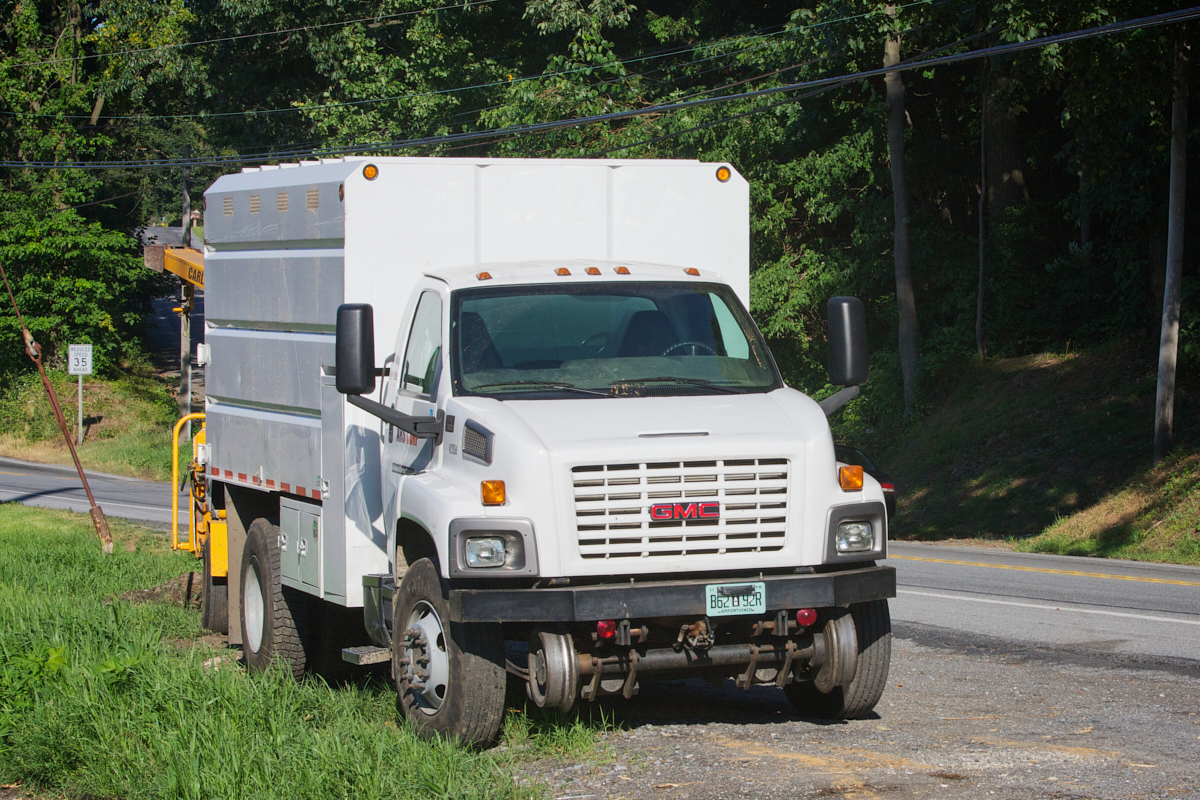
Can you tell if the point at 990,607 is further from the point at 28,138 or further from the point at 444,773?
the point at 28,138

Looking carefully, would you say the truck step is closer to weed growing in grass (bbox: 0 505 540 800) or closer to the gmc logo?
weed growing in grass (bbox: 0 505 540 800)

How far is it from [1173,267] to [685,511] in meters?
15.5

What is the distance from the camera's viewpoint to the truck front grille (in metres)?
6.12

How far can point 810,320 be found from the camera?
100ft

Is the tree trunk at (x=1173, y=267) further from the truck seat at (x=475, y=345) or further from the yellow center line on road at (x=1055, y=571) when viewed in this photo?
the truck seat at (x=475, y=345)

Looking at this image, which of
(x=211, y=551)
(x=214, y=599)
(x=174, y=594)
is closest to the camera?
(x=211, y=551)

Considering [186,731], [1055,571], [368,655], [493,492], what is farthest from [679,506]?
[1055,571]

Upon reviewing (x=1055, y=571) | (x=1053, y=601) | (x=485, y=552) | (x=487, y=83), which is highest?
(x=487, y=83)

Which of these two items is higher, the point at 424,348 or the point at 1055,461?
the point at 424,348

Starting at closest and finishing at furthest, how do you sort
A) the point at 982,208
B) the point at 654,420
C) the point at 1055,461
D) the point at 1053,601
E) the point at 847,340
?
the point at 654,420
the point at 847,340
the point at 1053,601
the point at 1055,461
the point at 982,208

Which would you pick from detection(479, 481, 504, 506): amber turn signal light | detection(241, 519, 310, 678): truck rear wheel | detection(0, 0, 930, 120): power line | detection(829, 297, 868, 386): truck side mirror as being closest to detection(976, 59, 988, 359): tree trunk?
detection(0, 0, 930, 120): power line

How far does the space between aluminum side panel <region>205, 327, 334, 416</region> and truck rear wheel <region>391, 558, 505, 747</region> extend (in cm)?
192

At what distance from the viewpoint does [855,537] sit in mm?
6488

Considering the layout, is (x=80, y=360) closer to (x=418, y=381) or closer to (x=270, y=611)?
(x=270, y=611)
